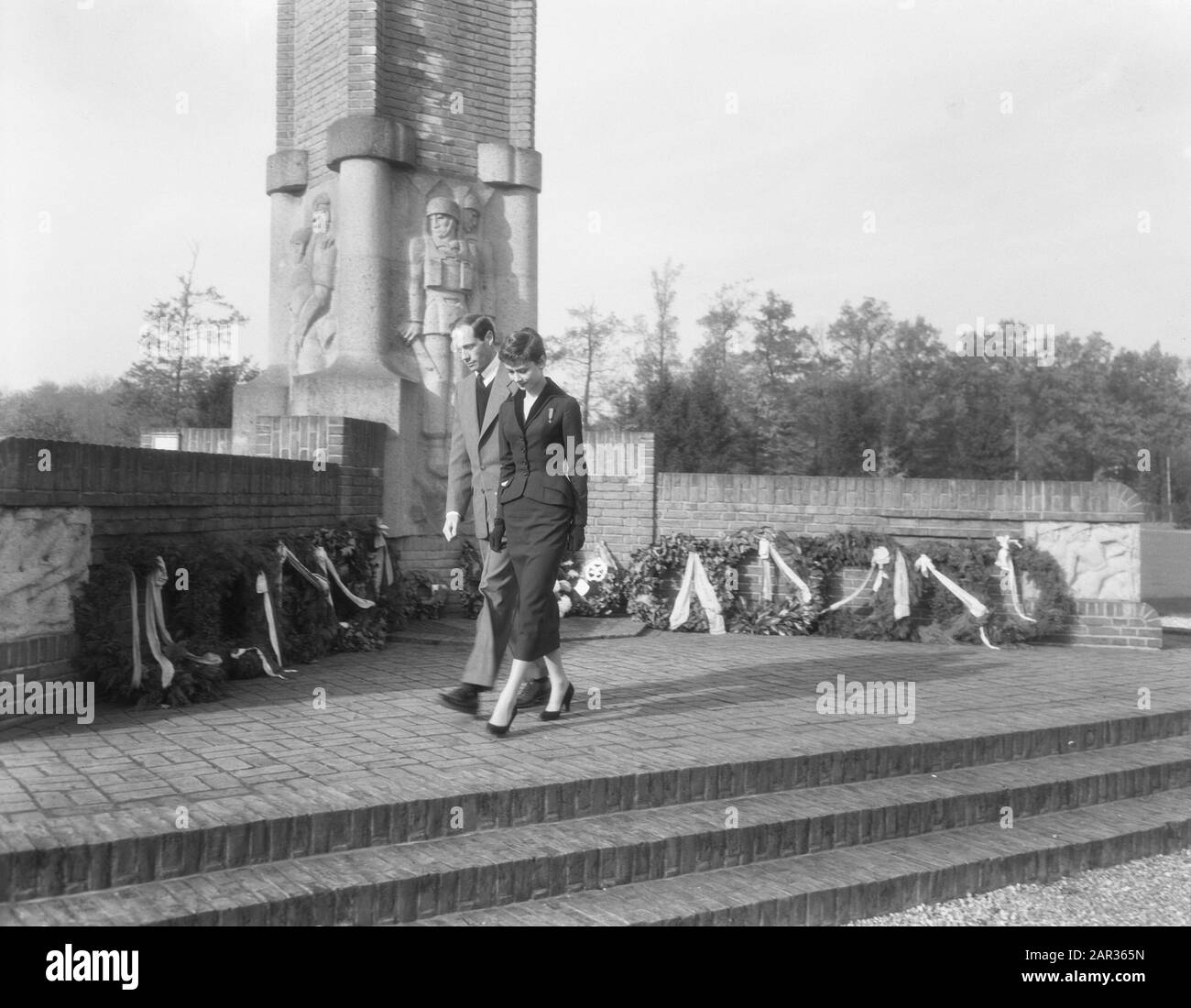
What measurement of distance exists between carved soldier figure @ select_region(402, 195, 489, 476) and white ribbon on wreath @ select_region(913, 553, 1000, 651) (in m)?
4.52

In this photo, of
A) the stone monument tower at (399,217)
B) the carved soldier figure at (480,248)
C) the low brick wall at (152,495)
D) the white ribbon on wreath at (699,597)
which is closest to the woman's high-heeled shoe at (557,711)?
the low brick wall at (152,495)

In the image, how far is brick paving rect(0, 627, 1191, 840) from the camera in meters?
4.48

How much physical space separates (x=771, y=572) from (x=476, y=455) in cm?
480

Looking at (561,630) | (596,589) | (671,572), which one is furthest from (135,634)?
(671,572)

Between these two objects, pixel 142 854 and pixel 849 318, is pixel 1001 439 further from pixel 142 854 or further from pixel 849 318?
pixel 142 854

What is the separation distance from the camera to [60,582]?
577 centimetres

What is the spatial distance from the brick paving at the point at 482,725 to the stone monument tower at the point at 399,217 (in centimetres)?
288

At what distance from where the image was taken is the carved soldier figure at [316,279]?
11.2 m

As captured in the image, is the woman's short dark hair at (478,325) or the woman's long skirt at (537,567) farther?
the woman's short dark hair at (478,325)

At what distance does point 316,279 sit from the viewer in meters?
11.2

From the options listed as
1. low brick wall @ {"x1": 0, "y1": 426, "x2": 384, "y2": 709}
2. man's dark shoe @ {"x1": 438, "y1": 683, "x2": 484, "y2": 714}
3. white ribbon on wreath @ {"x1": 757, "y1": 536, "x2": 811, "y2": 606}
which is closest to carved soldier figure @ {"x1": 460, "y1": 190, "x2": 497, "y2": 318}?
low brick wall @ {"x1": 0, "y1": 426, "x2": 384, "y2": 709}

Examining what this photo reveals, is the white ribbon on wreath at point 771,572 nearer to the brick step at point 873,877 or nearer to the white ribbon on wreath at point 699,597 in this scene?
the white ribbon on wreath at point 699,597
